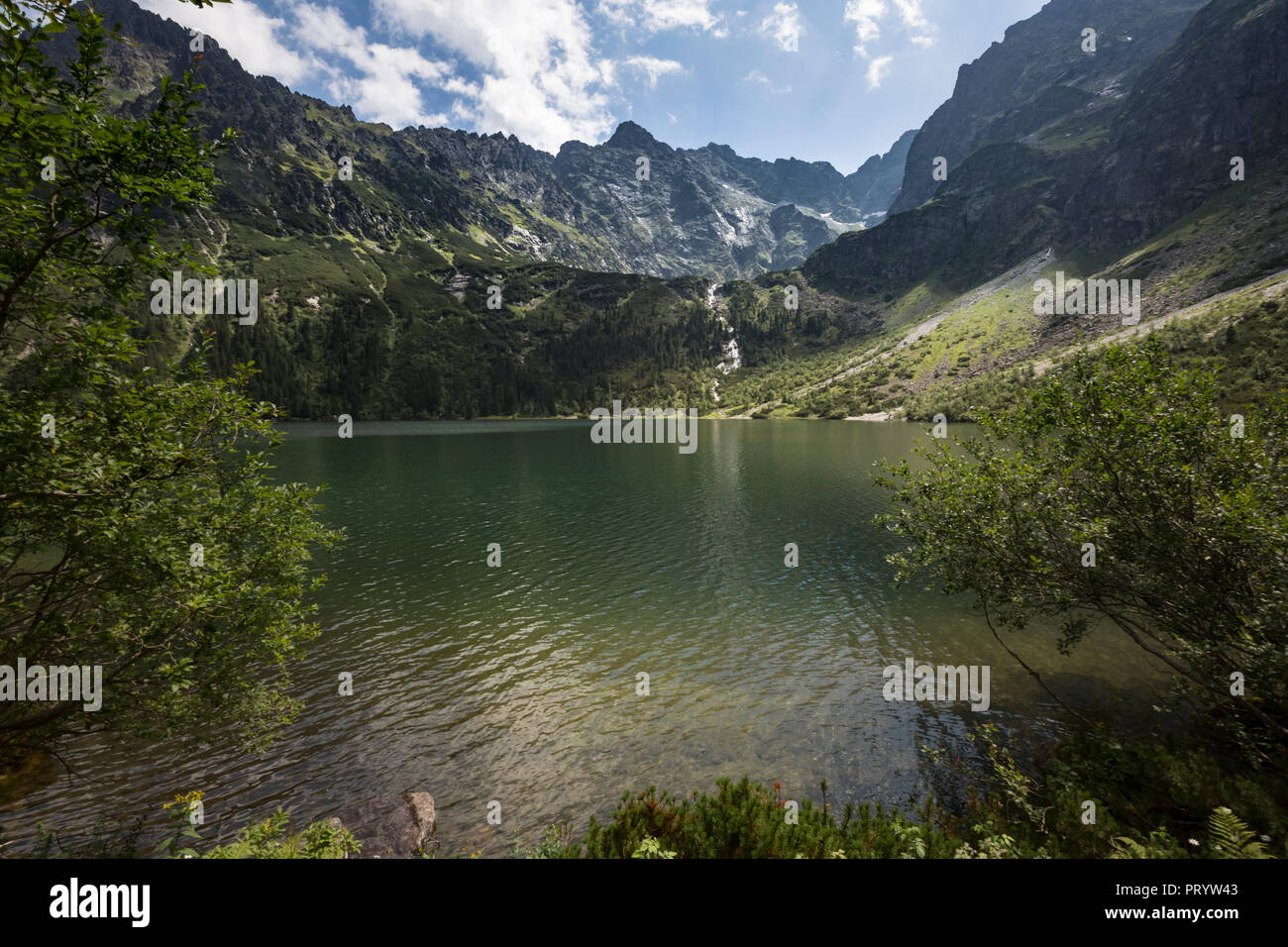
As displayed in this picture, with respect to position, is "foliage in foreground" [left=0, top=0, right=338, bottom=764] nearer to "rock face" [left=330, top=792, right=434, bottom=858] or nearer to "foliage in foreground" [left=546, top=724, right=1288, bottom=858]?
"rock face" [left=330, top=792, right=434, bottom=858]

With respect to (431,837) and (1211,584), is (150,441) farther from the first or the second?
(1211,584)

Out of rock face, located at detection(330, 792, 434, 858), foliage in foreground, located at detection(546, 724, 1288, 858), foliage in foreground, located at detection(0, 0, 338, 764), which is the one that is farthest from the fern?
foliage in foreground, located at detection(0, 0, 338, 764)

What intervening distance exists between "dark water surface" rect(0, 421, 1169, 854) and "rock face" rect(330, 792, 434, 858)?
86 centimetres

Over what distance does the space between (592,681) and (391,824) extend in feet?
36.1

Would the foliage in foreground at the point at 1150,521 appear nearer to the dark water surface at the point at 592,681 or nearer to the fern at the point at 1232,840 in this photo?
the fern at the point at 1232,840

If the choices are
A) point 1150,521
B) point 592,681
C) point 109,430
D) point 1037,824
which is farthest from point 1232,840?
point 109,430

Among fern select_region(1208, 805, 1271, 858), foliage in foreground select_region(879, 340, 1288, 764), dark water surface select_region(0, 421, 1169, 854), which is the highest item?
foliage in foreground select_region(879, 340, 1288, 764)

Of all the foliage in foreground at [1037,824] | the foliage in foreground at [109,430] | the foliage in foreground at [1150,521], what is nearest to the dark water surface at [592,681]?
the foliage in foreground at [1037,824]

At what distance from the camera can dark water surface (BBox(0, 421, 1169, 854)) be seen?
675 inches

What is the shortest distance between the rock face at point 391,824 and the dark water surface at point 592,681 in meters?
0.86

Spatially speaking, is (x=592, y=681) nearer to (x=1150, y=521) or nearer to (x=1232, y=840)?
(x=1232, y=840)

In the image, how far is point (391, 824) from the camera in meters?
14.3

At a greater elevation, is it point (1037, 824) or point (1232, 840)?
point (1232, 840)
